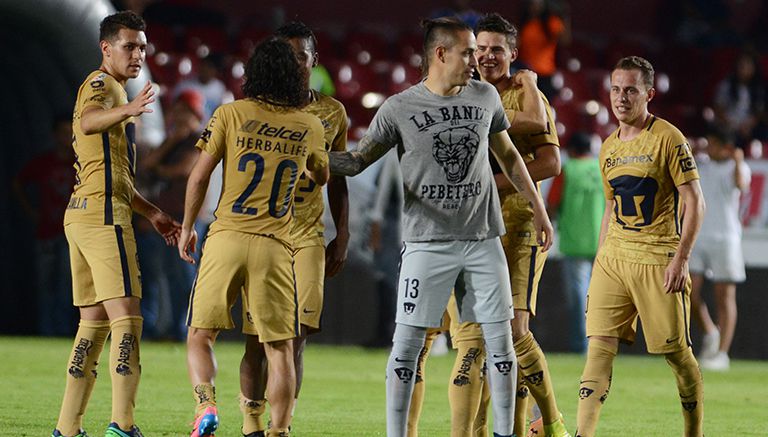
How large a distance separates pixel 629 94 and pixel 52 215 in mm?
8759

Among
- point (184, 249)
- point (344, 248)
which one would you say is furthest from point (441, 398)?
point (184, 249)

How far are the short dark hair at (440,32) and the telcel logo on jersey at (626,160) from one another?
52.0 inches

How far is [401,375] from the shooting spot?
20.4 feet

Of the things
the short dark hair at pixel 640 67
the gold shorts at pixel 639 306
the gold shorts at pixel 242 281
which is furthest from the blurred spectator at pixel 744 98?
the gold shorts at pixel 242 281

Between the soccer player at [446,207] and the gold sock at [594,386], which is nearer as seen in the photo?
the soccer player at [446,207]

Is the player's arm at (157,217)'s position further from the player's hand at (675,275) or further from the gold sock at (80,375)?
the player's hand at (675,275)

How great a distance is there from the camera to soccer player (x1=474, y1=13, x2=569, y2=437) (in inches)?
286

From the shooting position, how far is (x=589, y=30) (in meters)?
→ 21.2

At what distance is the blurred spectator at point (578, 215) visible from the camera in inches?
545

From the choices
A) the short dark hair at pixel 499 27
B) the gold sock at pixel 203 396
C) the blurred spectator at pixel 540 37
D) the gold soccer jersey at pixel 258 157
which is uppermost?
the blurred spectator at pixel 540 37

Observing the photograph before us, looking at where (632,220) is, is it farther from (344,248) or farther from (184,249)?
(184,249)

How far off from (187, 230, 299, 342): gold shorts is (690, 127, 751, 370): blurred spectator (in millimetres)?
7535

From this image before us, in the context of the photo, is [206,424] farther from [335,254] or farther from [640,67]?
[640,67]

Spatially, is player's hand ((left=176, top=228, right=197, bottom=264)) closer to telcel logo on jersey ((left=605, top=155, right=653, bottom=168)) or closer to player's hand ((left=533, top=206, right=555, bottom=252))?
player's hand ((left=533, top=206, right=555, bottom=252))
